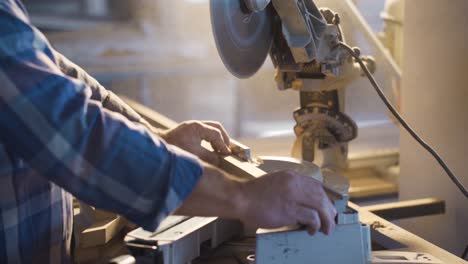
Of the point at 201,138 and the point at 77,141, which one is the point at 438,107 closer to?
the point at 201,138

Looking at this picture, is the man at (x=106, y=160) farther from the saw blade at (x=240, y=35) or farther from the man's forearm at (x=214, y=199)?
the saw blade at (x=240, y=35)

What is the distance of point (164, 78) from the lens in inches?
175

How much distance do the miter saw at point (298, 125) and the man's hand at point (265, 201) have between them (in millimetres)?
58

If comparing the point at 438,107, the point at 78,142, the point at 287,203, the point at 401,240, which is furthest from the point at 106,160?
the point at 438,107

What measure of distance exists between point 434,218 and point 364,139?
5.33 ft

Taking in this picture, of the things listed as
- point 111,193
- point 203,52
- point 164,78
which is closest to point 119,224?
point 111,193

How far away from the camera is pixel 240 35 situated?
4.17ft

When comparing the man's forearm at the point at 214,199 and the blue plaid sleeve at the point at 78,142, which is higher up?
the blue plaid sleeve at the point at 78,142

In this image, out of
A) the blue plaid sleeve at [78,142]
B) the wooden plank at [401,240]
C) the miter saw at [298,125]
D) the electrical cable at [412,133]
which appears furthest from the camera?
the electrical cable at [412,133]

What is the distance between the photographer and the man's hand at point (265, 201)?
0.83m

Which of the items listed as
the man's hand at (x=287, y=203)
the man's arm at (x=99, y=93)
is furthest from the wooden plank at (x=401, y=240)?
the man's arm at (x=99, y=93)

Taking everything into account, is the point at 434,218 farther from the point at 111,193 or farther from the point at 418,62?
the point at 111,193

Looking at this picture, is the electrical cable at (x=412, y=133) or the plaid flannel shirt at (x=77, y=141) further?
the electrical cable at (x=412, y=133)

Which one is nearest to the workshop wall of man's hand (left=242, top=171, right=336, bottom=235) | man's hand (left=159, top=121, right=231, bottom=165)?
man's hand (left=159, top=121, right=231, bottom=165)
